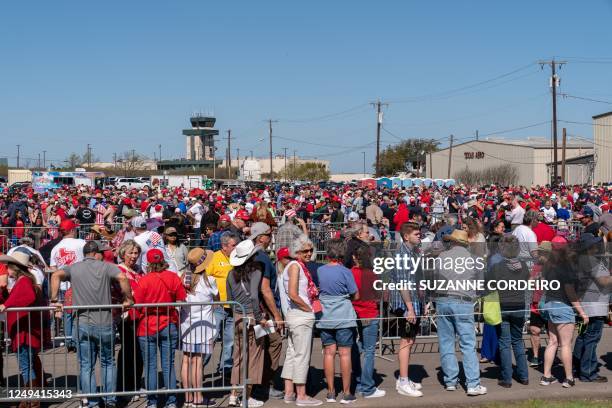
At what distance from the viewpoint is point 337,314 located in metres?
7.64

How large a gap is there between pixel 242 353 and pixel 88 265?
177cm

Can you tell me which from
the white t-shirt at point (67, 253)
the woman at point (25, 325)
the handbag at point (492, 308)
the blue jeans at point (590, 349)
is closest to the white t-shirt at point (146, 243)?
the white t-shirt at point (67, 253)

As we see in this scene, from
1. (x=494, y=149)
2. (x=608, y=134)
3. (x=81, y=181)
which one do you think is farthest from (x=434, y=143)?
(x=81, y=181)

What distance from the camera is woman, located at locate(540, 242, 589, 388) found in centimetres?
821

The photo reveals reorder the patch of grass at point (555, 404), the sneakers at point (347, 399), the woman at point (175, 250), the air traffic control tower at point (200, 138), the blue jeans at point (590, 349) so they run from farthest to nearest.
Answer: the air traffic control tower at point (200, 138) < the woman at point (175, 250) < the blue jeans at point (590, 349) < the sneakers at point (347, 399) < the patch of grass at point (555, 404)

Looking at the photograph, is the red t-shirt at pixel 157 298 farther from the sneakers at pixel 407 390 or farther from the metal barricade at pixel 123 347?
the sneakers at pixel 407 390

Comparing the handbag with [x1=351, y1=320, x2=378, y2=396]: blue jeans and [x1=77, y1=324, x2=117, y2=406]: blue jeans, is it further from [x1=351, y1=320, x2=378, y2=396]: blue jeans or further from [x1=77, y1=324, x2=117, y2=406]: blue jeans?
[x1=77, y1=324, x2=117, y2=406]: blue jeans

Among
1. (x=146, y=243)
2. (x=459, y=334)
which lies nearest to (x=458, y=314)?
(x=459, y=334)

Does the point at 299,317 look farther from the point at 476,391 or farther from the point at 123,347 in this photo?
the point at 476,391

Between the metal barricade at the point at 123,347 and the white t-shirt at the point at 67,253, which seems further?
the white t-shirt at the point at 67,253

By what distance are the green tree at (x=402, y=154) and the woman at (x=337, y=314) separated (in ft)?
368

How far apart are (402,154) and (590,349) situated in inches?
4497

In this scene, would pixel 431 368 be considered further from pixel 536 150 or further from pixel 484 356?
pixel 536 150

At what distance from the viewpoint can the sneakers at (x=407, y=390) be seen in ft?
26.1
